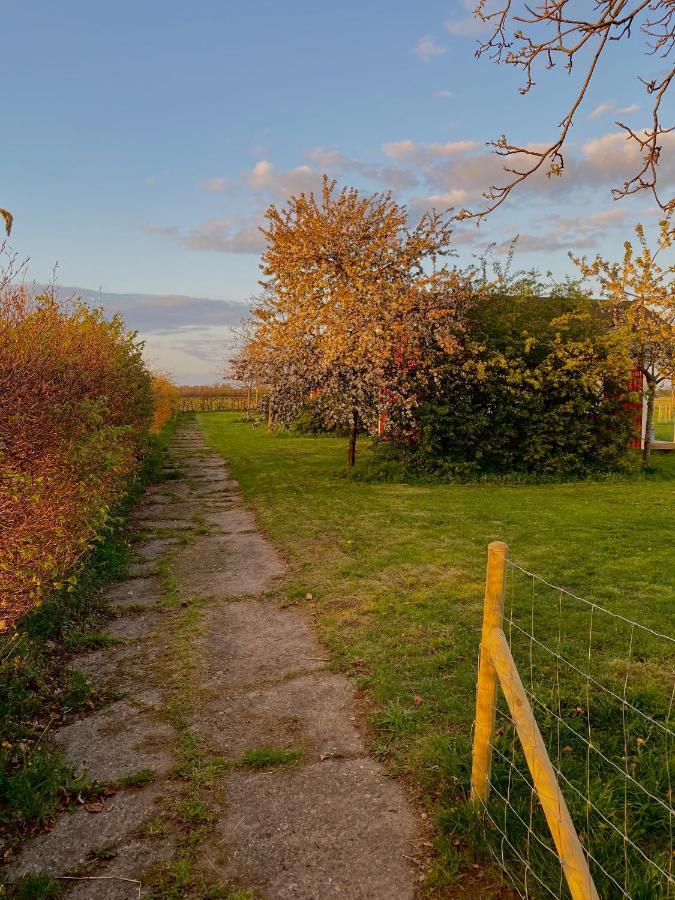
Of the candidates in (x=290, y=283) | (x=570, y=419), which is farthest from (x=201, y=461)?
(x=570, y=419)

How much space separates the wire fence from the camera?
2.90 m

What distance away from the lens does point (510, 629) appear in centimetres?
400

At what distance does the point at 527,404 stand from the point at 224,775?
505 inches

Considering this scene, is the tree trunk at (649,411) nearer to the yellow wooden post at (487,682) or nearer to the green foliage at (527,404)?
the green foliage at (527,404)

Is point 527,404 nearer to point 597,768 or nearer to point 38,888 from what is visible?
point 597,768

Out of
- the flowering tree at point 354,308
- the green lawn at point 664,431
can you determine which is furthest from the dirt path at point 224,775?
the green lawn at point 664,431

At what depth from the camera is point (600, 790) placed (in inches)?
136

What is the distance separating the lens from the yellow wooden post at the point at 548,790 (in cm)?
236

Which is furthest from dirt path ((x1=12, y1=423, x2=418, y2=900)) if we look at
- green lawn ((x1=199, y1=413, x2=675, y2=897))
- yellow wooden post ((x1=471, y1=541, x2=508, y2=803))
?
yellow wooden post ((x1=471, y1=541, x2=508, y2=803))

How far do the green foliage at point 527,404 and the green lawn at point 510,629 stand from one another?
1875mm

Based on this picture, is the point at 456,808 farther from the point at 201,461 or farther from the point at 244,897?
the point at 201,461

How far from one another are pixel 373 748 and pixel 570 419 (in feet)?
41.8

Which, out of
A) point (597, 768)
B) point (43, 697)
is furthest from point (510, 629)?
point (43, 697)

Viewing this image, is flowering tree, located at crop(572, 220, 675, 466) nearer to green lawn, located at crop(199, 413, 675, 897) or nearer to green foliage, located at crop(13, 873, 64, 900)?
green lawn, located at crop(199, 413, 675, 897)
